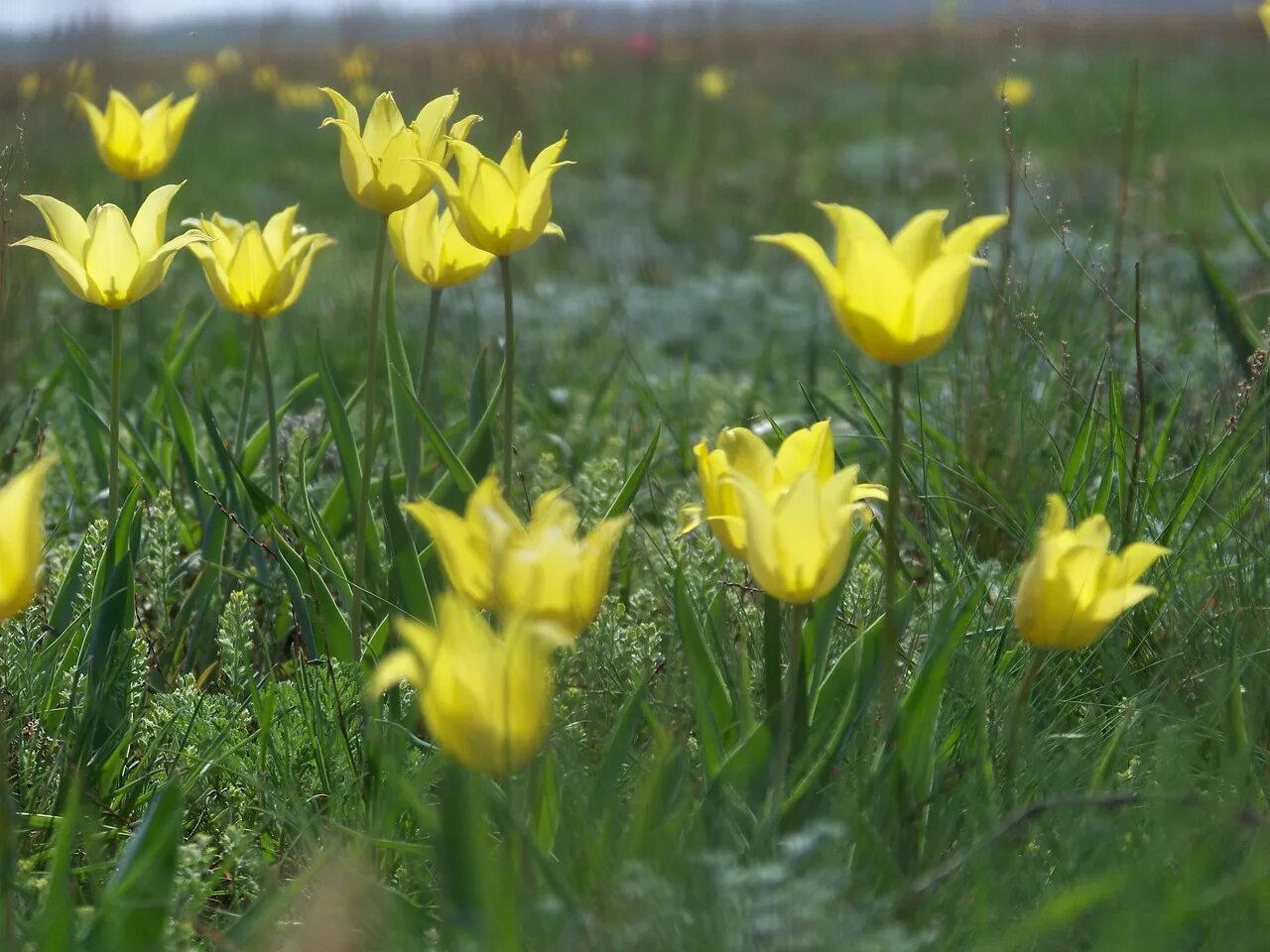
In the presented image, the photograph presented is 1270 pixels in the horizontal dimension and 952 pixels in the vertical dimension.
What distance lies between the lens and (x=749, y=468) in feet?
3.98

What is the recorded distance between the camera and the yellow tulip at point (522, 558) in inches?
39.8

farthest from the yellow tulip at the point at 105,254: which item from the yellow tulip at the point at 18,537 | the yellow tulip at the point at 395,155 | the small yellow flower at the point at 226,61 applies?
the small yellow flower at the point at 226,61

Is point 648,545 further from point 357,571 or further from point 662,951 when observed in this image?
point 662,951

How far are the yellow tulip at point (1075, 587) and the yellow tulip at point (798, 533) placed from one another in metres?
0.18

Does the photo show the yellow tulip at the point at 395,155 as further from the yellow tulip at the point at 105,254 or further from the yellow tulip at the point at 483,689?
the yellow tulip at the point at 483,689

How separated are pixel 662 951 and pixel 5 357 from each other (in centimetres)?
203

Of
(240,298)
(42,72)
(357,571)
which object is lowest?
(357,571)

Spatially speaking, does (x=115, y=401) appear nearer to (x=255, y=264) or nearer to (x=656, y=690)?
(x=255, y=264)

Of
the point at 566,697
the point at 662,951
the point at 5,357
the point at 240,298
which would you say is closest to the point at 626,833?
the point at 662,951

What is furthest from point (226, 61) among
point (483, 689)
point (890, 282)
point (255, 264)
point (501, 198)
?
point (483, 689)

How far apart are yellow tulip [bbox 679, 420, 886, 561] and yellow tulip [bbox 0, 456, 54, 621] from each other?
55 cm

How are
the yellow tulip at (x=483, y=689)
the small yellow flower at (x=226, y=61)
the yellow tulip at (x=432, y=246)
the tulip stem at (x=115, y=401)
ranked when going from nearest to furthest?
the yellow tulip at (x=483, y=689) → the tulip stem at (x=115, y=401) → the yellow tulip at (x=432, y=246) → the small yellow flower at (x=226, y=61)

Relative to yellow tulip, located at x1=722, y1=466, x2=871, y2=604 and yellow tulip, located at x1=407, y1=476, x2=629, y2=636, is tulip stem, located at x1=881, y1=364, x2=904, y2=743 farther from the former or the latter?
yellow tulip, located at x1=407, y1=476, x2=629, y2=636

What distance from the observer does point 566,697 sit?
57.4 inches
